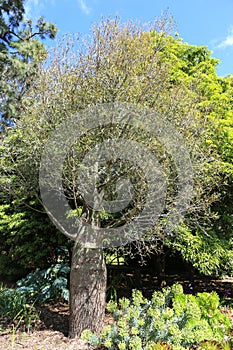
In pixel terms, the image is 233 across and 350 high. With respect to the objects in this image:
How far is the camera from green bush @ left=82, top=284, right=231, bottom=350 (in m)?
2.56

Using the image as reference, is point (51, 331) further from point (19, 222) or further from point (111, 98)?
point (111, 98)

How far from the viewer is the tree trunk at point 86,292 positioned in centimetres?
308

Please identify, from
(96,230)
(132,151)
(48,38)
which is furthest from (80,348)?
(48,38)

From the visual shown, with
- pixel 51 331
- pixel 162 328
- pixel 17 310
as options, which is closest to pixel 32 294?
pixel 17 310

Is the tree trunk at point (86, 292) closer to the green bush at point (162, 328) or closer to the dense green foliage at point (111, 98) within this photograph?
the green bush at point (162, 328)

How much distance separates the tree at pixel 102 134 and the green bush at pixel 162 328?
0.44 meters

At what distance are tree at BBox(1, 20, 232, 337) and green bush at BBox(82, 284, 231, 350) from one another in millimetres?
441

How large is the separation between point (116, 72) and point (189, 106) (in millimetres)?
987

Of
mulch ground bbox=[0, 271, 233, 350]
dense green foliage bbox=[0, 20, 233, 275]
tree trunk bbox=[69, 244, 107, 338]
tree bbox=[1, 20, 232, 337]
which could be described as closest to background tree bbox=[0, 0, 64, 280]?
dense green foliage bbox=[0, 20, 233, 275]

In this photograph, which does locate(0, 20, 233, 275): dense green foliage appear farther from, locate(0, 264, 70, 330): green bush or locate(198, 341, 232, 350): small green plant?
locate(0, 264, 70, 330): green bush

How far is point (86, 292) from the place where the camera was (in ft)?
10.2

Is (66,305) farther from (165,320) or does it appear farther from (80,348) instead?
(165,320)

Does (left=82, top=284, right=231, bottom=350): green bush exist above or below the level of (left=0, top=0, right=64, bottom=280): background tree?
below

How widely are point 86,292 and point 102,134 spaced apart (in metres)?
1.63
